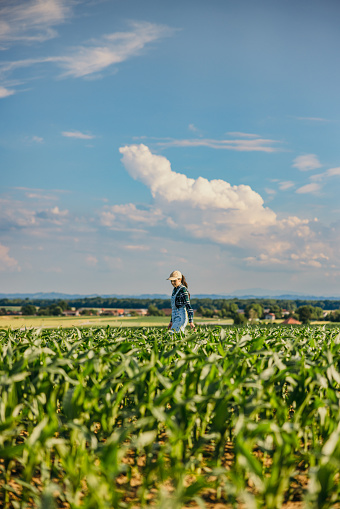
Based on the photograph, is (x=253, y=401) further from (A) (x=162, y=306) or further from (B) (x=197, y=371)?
(A) (x=162, y=306)

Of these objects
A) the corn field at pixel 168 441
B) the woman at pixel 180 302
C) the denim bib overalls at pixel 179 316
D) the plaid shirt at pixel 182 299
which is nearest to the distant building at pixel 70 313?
the denim bib overalls at pixel 179 316

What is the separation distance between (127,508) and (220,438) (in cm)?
110

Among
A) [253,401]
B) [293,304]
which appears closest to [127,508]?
[253,401]

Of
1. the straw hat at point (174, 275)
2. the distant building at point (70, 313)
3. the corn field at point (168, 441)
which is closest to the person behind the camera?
the corn field at point (168, 441)

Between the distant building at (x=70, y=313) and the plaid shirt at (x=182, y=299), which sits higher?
the plaid shirt at (x=182, y=299)

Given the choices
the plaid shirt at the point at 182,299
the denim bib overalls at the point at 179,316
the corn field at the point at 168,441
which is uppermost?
the plaid shirt at the point at 182,299

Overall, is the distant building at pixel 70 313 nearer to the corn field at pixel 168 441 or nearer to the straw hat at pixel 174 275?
the straw hat at pixel 174 275

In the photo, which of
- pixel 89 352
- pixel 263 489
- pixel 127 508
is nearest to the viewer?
pixel 263 489

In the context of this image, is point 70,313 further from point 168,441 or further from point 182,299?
point 168,441

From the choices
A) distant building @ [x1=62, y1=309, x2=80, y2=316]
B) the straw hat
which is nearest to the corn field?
the straw hat

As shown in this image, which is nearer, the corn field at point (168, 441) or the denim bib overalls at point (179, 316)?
the corn field at point (168, 441)

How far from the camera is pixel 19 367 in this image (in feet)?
13.4

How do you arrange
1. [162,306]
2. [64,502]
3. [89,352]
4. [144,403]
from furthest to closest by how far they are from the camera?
1. [162,306]
2. [89,352]
3. [144,403]
4. [64,502]

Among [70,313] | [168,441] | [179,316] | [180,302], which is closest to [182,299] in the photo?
[180,302]
